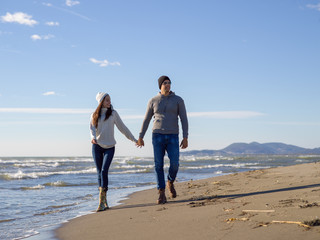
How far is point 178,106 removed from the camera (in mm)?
5477

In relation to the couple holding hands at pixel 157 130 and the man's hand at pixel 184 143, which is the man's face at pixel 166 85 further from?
the man's hand at pixel 184 143

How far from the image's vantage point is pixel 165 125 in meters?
5.38

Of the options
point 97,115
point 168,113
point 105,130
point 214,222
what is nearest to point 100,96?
point 97,115

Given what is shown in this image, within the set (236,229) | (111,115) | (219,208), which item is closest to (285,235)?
(236,229)

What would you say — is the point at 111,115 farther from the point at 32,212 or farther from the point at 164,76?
the point at 32,212

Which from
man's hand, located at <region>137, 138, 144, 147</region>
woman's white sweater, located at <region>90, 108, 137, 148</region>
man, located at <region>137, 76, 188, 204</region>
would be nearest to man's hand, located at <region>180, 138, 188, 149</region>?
man, located at <region>137, 76, 188, 204</region>

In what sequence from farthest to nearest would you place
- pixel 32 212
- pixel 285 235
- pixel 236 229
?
1. pixel 32 212
2. pixel 236 229
3. pixel 285 235

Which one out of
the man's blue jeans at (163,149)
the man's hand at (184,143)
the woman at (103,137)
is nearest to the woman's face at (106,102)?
the woman at (103,137)

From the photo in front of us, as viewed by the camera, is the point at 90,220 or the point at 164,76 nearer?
the point at 90,220

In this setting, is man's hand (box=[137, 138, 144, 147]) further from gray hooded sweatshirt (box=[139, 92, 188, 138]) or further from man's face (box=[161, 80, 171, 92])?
man's face (box=[161, 80, 171, 92])

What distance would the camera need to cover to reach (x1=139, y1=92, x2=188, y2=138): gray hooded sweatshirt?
5387mm

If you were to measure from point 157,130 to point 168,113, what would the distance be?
0.31 metres

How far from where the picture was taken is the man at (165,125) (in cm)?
539

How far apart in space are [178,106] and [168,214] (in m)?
1.84
